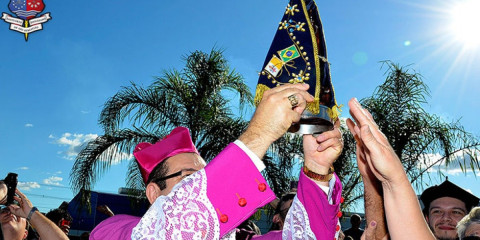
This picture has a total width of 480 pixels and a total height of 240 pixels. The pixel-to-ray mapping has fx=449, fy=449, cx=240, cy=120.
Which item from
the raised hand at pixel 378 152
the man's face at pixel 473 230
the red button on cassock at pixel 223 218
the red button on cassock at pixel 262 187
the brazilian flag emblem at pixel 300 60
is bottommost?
the man's face at pixel 473 230

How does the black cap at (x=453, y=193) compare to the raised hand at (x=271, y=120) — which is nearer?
the raised hand at (x=271, y=120)

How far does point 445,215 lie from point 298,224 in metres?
2.76

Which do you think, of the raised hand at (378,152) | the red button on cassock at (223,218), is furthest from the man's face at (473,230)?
the red button on cassock at (223,218)

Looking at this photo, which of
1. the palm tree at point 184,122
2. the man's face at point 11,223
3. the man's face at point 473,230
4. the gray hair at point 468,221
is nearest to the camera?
the man's face at point 473,230

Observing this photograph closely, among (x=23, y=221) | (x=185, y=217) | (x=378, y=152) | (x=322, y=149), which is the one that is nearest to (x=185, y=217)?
(x=185, y=217)

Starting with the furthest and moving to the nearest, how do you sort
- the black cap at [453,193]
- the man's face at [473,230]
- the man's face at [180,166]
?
the black cap at [453,193]
the man's face at [473,230]
the man's face at [180,166]

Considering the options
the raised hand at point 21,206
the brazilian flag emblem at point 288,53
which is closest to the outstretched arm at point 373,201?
the brazilian flag emblem at point 288,53

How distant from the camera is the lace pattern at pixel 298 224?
2.23m

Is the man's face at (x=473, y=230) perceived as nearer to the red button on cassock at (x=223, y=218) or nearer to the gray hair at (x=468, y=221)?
the gray hair at (x=468, y=221)

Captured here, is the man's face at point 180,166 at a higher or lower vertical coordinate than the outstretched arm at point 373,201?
higher

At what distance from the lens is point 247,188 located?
1416 mm

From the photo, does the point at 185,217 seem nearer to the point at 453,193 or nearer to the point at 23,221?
Result: the point at 23,221

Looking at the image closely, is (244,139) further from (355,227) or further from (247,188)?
(355,227)

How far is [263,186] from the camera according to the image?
4.68ft
